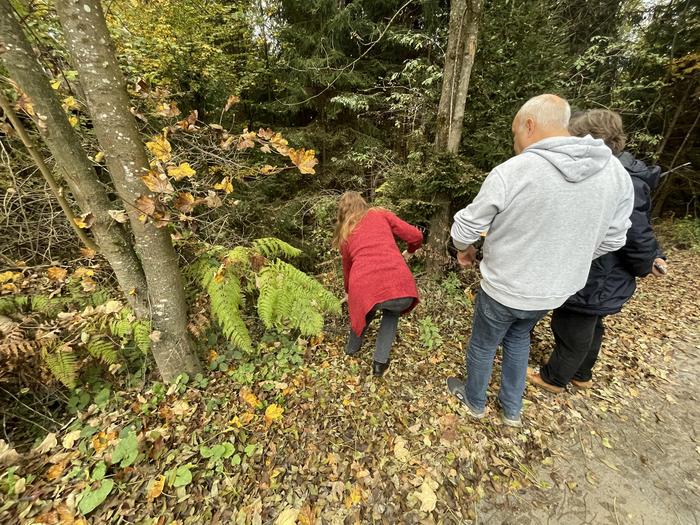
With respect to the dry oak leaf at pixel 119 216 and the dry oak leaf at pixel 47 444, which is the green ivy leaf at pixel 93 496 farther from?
the dry oak leaf at pixel 119 216

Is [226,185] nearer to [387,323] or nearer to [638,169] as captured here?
[387,323]

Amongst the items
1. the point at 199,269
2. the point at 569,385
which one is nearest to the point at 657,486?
the point at 569,385

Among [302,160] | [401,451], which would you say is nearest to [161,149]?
[302,160]

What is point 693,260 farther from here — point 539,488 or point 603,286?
point 539,488

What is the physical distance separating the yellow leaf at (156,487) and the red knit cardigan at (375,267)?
1.72 metres

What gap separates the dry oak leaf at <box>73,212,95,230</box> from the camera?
1.93 metres

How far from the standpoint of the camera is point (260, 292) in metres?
2.70

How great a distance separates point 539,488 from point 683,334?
363 cm

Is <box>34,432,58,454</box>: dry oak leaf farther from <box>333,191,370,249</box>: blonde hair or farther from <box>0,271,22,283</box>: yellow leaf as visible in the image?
<box>333,191,370,249</box>: blonde hair

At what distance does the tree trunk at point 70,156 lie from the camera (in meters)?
1.59

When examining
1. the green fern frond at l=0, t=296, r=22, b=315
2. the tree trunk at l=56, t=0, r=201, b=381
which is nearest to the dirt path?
the tree trunk at l=56, t=0, r=201, b=381

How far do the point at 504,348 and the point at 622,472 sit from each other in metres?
1.21

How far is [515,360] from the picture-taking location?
2.16 m

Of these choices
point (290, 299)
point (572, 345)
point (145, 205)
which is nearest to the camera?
point (145, 205)
